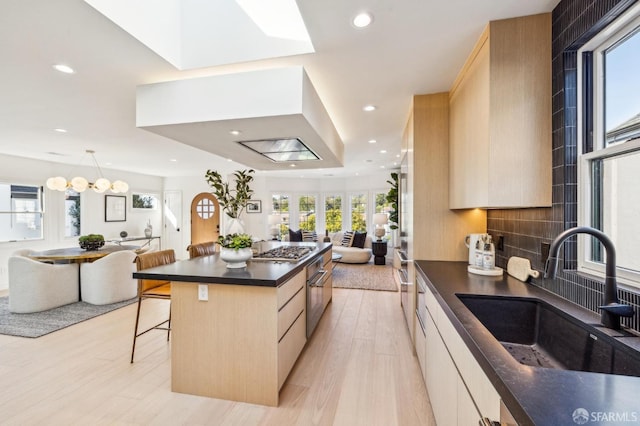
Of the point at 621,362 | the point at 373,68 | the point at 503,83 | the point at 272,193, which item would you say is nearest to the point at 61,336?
the point at 373,68

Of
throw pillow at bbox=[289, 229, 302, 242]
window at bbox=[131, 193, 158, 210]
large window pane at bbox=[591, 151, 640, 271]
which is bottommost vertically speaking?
throw pillow at bbox=[289, 229, 302, 242]

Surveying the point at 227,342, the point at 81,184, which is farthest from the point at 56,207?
the point at 227,342

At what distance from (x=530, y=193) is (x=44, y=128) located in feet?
17.9

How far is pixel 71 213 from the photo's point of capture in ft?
19.9

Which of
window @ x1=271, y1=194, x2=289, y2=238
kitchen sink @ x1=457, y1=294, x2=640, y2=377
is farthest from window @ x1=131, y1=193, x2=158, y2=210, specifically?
kitchen sink @ x1=457, y1=294, x2=640, y2=377

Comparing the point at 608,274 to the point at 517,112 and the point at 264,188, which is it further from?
the point at 264,188

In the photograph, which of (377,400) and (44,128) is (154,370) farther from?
(44,128)

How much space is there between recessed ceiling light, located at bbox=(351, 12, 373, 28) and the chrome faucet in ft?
4.93

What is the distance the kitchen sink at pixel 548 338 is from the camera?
972 millimetres

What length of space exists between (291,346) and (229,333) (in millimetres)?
562

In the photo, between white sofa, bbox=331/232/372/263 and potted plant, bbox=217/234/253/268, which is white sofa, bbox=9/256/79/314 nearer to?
potted plant, bbox=217/234/253/268

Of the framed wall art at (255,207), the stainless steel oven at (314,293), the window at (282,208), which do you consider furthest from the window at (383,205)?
the stainless steel oven at (314,293)

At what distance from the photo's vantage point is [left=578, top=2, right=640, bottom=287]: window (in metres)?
1.15

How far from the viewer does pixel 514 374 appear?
0.79 meters
